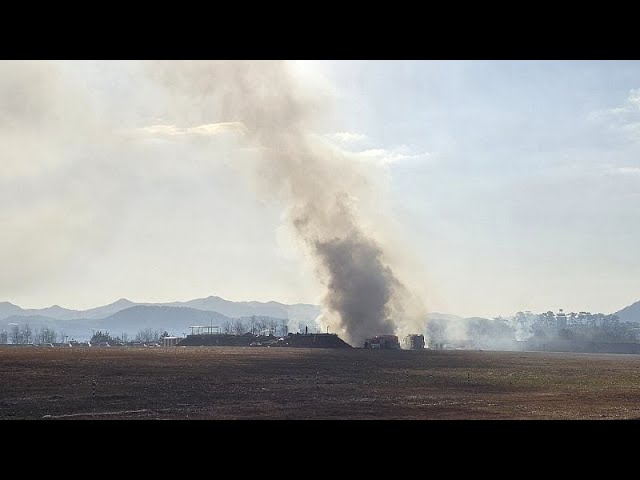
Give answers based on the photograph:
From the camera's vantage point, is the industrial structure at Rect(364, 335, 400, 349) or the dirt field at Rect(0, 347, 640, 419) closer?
the dirt field at Rect(0, 347, 640, 419)

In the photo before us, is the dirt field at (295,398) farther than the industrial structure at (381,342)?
No

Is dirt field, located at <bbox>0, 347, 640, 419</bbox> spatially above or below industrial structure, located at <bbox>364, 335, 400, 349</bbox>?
below

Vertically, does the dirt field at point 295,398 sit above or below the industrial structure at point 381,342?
below

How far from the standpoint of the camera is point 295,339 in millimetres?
146875

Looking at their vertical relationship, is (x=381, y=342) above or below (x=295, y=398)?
above

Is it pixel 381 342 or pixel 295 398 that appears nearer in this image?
pixel 295 398
